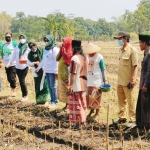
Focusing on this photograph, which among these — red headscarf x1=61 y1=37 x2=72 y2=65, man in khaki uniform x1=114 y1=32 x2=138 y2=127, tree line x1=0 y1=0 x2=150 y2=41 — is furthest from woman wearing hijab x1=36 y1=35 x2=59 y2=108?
tree line x1=0 y1=0 x2=150 y2=41

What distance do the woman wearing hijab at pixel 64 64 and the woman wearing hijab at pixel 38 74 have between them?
2.71ft

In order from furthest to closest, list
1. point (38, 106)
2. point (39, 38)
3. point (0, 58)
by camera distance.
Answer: point (39, 38) < point (0, 58) < point (38, 106)

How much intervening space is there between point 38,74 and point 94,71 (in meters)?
1.95

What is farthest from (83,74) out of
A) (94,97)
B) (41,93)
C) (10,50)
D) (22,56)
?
(10,50)

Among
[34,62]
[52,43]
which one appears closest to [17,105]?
[34,62]

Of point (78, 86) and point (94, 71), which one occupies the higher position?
point (94, 71)

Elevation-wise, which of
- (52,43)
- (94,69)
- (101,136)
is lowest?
(101,136)

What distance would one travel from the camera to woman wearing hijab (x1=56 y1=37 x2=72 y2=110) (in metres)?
6.54

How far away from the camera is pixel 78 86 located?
5.75 meters

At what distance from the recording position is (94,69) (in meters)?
6.25

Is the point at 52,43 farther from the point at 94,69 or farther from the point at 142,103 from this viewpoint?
the point at 142,103

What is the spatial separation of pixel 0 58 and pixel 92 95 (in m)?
3.22

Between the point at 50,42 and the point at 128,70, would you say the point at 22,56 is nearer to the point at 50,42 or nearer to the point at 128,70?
the point at 50,42

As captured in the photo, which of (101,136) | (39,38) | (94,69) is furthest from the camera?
(39,38)
